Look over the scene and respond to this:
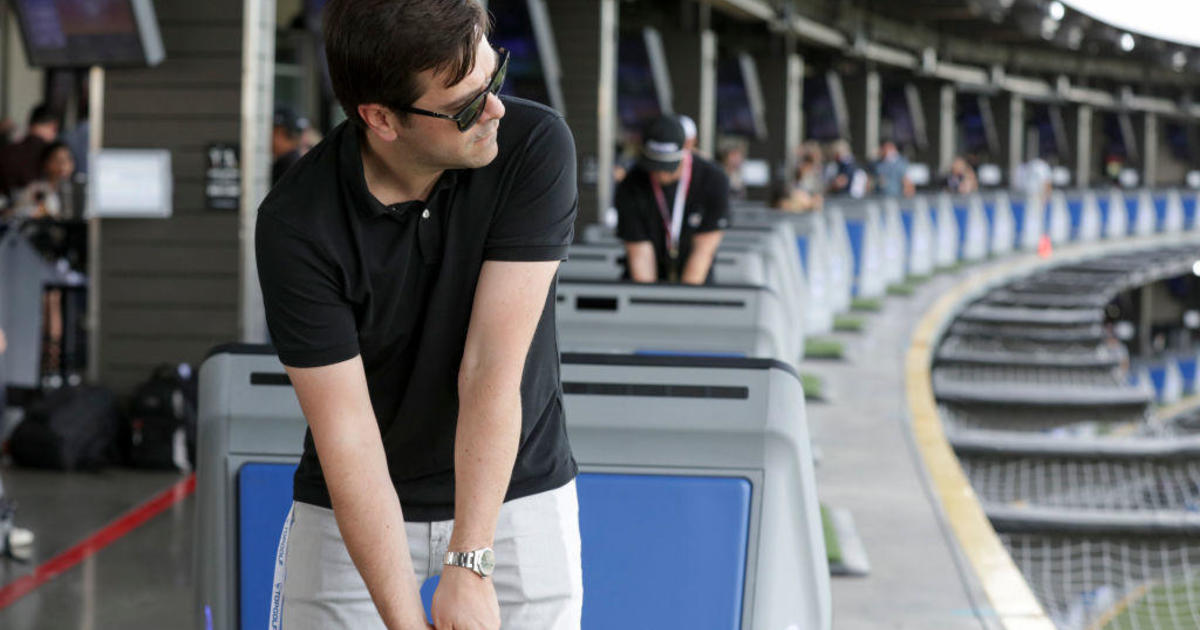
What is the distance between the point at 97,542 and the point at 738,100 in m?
18.7

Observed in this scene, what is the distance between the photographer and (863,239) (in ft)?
54.9

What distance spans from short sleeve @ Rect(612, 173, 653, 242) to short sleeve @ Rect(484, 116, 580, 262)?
4507 millimetres

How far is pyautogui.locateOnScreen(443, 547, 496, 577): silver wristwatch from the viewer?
79.8 inches

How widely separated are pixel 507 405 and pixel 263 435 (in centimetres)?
116

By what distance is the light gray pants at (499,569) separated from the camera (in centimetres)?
214

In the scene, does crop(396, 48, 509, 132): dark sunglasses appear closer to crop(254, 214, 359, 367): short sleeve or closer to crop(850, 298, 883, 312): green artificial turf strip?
crop(254, 214, 359, 367): short sleeve

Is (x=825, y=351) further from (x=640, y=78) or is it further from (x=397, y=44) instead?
(x=397, y=44)

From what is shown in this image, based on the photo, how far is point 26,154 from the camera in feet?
34.7

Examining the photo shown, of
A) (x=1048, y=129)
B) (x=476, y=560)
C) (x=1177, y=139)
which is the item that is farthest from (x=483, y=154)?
(x=1177, y=139)

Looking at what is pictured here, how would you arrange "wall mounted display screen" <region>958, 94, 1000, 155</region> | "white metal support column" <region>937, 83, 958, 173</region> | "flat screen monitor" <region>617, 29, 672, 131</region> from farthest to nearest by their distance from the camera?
"wall mounted display screen" <region>958, 94, 1000, 155</region>, "white metal support column" <region>937, 83, 958, 173</region>, "flat screen monitor" <region>617, 29, 672, 131</region>

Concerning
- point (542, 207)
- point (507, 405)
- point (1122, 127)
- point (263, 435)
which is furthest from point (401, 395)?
point (1122, 127)

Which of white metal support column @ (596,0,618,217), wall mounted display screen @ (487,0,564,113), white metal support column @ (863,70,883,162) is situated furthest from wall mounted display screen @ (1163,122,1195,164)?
wall mounted display screen @ (487,0,564,113)

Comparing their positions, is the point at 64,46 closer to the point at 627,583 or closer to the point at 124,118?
the point at 124,118

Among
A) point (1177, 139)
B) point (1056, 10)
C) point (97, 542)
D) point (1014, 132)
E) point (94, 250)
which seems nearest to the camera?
point (97, 542)
